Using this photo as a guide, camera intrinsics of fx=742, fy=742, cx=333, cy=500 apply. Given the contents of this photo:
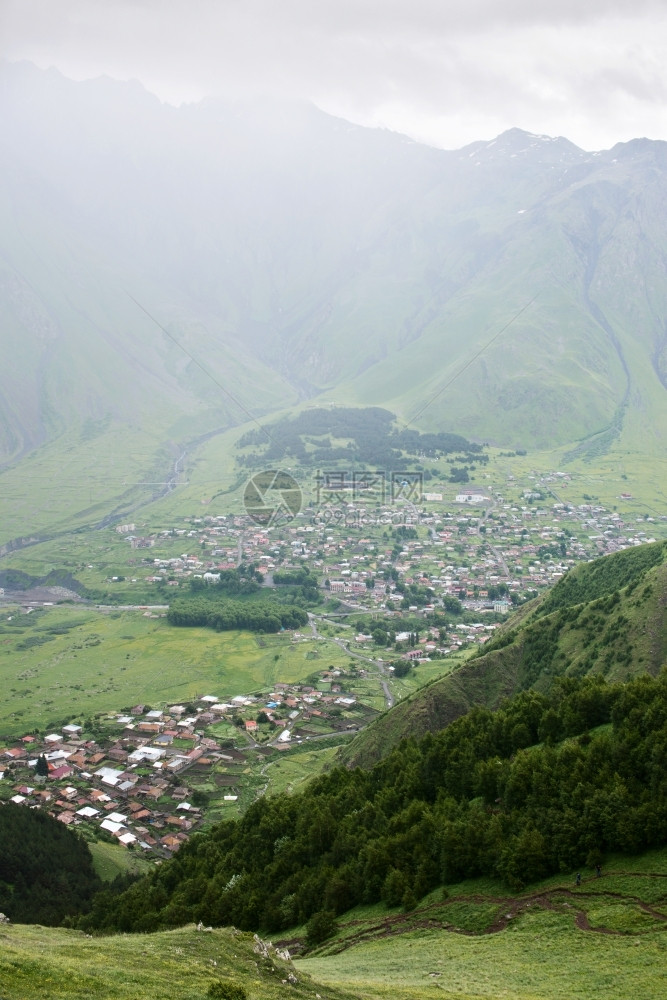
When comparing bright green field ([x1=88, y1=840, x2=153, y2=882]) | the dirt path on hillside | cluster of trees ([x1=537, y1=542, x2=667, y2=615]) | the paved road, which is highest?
cluster of trees ([x1=537, y1=542, x2=667, y2=615])

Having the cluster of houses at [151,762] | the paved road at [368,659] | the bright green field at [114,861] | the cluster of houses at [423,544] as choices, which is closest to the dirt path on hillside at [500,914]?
the bright green field at [114,861]

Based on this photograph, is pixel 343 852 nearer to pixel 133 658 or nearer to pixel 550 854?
pixel 550 854

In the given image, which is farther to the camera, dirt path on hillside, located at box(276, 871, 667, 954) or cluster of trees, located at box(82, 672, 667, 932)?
cluster of trees, located at box(82, 672, 667, 932)

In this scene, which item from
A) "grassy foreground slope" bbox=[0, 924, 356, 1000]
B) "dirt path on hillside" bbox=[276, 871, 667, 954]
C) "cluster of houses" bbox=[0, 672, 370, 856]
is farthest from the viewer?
"cluster of houses" bbox=[0, 672, 370, 856]

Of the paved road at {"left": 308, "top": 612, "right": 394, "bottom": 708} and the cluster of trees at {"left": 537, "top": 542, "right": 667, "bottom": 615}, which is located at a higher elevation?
the cluster of trees at {"left": 537, "top": 542, "right": 667, "bottom": 615}

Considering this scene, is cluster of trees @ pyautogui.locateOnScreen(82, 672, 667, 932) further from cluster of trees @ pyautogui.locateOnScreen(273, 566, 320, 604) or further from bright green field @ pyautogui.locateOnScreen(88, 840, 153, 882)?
cluster of trees @ pyautogui.locateOnScreen(273, 566, 320, 604)

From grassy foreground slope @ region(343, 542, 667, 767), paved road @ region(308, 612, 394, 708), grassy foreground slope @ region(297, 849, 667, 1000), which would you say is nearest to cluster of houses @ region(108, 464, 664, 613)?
paved road @ region(308, 612, 394, 708)

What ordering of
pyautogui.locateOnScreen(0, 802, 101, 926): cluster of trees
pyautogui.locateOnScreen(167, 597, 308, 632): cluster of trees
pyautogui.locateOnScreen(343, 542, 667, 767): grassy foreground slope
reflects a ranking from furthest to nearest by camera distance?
1. pyautogui.locateOnScreen(167, 597, 308, 632): cluster of trees
2. pyautogui.locateOnScreen(343, 542, 667, 767): grassy foreground slope
3. pyautogui.locateOnScreen(0, 802, 101, 926): cluster of trees

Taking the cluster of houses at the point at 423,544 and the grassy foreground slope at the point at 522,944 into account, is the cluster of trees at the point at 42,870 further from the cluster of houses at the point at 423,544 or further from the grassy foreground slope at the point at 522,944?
the cluster of houses at the point at 423,544
